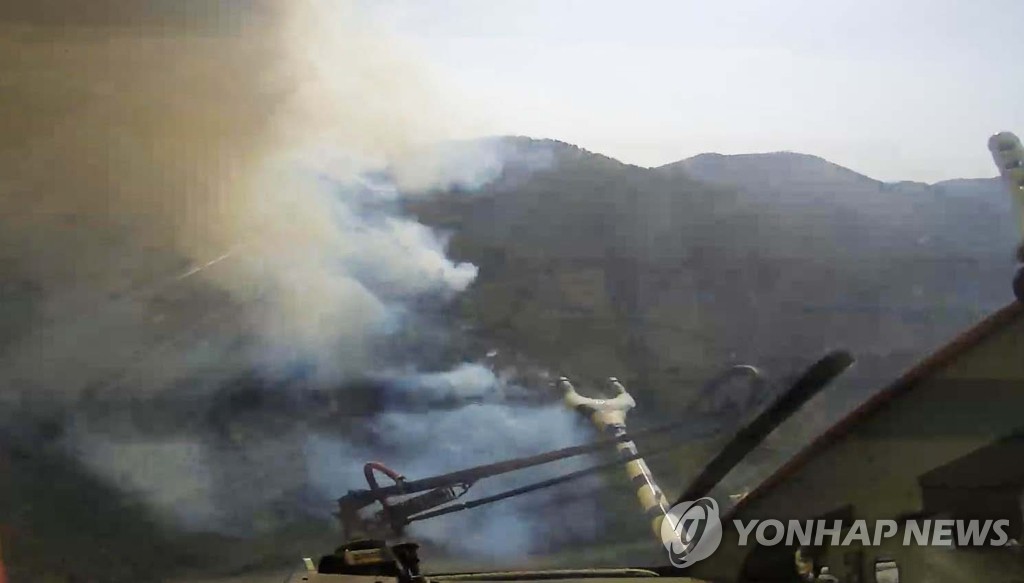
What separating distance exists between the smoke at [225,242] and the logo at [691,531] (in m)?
0.33

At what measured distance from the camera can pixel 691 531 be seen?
230 centimetres

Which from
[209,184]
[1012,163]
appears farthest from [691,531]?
[209,184]

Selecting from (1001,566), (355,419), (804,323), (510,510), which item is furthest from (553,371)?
(1001,566)

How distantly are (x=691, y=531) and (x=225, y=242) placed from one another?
54.2 inches

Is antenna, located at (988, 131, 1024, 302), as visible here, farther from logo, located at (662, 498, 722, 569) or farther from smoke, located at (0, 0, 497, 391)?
smoke, located at (0, 0, 497, 391)

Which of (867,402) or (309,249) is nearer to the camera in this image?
(867,402)

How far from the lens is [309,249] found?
2.36m

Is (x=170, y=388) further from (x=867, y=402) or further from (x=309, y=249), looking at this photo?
(x=867, y=402)

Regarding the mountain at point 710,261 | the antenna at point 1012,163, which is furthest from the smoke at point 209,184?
the antenna at point 1012,163

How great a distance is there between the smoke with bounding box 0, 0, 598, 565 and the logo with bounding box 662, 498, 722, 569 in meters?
0.33

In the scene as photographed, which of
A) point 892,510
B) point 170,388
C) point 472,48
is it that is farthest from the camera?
point 472,48

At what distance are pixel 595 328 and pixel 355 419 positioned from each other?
26.2 inches

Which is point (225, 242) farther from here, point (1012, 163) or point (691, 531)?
point (1012, 163)

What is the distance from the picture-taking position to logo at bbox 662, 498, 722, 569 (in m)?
2.20
